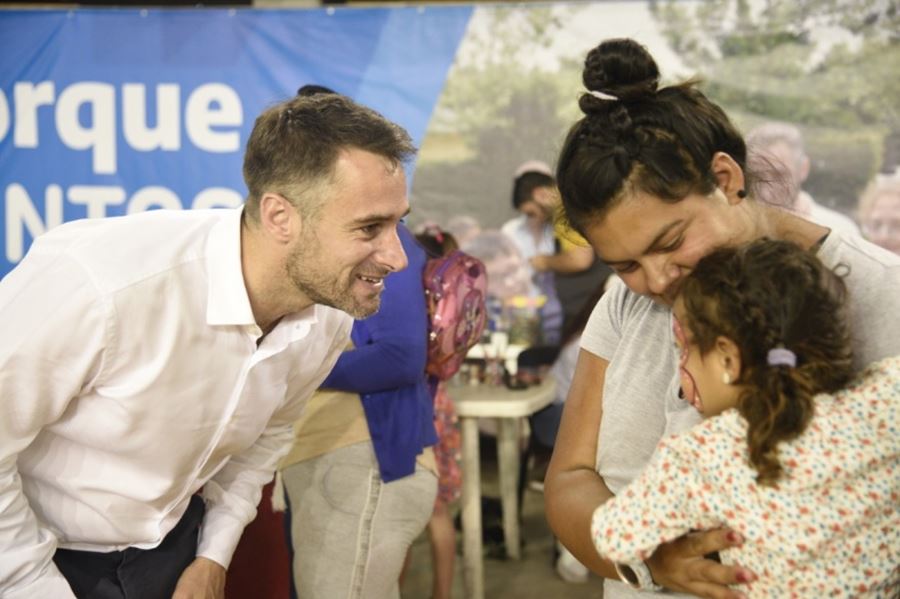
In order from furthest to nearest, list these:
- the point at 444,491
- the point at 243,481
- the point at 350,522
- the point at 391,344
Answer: the point at 444,491 < the point at 391,344 < the point at 350,522 < the point at 243,481

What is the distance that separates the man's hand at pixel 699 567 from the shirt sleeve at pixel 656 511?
0.03 meters

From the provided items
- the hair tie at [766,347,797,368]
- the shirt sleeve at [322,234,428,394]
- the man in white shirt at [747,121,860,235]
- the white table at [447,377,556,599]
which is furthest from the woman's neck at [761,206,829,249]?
the man in white shirt at [747,121,860,235]

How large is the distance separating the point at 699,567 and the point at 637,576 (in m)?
0.11

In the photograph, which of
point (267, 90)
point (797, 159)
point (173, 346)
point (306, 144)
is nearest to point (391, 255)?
point (306, 144)

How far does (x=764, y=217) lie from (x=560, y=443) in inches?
21.1

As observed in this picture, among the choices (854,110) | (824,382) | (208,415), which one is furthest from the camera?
(854,110)

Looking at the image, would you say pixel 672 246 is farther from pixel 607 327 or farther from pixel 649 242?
pixel 607 327

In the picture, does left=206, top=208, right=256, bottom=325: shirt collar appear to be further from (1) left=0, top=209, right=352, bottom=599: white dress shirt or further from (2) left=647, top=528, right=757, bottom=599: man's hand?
(2) left=647, top=528, right=757, bottom=599: man's hand

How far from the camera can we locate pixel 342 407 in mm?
3115

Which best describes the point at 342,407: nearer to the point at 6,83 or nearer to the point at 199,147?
the point at 199,147

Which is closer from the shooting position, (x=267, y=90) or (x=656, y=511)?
(x=656, y=511)

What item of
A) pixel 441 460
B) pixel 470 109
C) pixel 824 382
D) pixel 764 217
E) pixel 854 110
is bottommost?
pixel 441 460

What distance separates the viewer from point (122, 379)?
1899 millimetres

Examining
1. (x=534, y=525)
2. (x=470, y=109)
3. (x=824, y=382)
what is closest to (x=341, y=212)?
(x=824, y=382)
